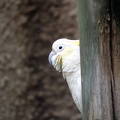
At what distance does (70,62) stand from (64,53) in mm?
92

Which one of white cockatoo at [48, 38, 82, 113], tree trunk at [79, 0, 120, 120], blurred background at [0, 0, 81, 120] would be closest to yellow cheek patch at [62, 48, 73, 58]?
white cockatoo at [48, 38, 82, 113]

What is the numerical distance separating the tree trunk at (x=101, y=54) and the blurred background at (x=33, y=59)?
260cm

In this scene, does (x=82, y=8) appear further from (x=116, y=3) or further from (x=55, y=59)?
(x=55, y=59)

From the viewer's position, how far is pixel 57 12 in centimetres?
445

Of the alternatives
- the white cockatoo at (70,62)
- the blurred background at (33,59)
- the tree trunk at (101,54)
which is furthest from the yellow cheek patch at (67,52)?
the blurred background at (33,59)

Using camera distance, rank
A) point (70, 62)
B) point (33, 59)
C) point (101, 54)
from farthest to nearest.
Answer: point (33, 59) → point (70, 62) → point (101, 54)

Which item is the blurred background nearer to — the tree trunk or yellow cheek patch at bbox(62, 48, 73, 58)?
yellow cheek patch at bbox(62, 48, 73, 58)

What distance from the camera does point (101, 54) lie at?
179 cm

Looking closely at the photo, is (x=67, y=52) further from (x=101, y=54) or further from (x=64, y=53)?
(x=101, y=54)

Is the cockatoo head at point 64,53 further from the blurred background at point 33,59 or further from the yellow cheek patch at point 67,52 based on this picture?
the blurred background at point 33,59

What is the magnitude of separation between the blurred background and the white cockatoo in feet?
7.04

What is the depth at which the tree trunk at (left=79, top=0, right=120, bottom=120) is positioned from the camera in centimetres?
178

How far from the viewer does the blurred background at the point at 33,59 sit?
4.43 metres

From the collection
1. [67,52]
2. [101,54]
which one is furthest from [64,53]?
[101,54]
